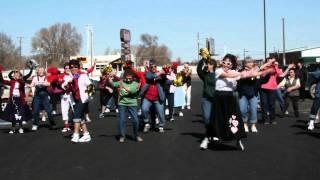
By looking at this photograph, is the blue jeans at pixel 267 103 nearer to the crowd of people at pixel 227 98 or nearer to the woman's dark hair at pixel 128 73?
the crowd of people at pixel 227 98

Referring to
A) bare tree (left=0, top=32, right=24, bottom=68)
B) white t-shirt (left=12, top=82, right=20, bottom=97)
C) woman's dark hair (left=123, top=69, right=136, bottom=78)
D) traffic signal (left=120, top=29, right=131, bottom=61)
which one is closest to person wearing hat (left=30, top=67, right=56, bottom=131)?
white t-shirt (left=12, top=82, right=20, bottom=97)

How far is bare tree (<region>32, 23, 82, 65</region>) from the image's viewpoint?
12988cm

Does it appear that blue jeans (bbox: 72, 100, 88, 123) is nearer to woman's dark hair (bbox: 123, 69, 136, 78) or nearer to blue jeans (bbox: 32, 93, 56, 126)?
woman's dark hair (bbox: 123, 69, 136, 78)

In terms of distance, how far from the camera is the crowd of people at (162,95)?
397 inches

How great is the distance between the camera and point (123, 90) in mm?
11688

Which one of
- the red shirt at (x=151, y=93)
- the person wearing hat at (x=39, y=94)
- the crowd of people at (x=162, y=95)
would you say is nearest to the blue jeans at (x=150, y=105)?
the crowd of people at (x=162, y=95)

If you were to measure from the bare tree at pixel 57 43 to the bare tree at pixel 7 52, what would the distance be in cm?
1024

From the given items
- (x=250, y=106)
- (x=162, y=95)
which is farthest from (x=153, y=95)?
(x=250, y=106)

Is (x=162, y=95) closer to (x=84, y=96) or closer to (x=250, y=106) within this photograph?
(x=250, y=106)

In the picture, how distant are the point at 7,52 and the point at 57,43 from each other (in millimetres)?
16239

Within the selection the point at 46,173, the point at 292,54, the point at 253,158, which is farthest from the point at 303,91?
the point at 292,54

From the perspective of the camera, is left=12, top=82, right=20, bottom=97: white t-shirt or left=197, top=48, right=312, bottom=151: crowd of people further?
left=12, top=82, right=20, bottom=97: white t-shirt

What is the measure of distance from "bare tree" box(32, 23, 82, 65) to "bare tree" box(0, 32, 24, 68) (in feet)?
33.6

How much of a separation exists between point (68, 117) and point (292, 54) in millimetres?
81898
